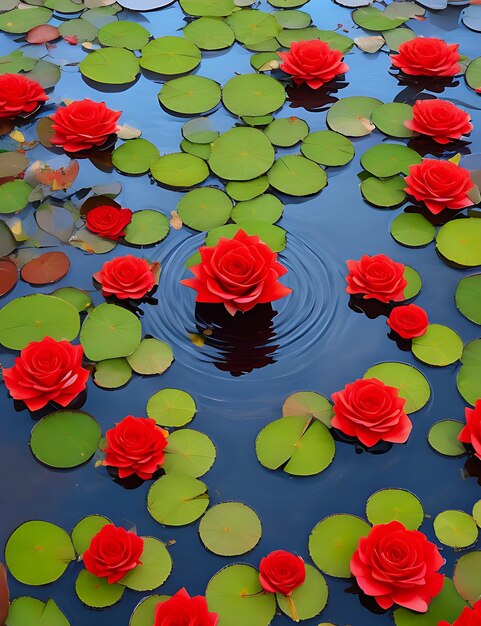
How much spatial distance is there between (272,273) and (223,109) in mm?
1229

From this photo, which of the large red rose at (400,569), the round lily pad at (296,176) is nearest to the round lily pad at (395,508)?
the large red rose at (400,569)

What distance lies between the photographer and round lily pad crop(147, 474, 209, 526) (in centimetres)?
215

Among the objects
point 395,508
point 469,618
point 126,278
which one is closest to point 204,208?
point 126,278

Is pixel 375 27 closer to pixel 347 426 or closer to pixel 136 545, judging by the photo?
pixel 347 426

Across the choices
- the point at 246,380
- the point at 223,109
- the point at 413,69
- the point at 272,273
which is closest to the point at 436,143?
the point at 413,69

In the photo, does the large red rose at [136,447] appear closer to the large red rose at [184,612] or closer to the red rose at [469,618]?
the large red rose at [184,612]

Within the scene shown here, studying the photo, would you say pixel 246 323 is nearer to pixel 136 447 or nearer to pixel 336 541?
pixel 136 447

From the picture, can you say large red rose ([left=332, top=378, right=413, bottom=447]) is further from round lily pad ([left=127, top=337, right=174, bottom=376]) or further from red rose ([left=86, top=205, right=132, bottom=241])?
red rose ([left=86, top=205, right=132, bottom=241])

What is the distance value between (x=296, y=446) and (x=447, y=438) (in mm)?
477

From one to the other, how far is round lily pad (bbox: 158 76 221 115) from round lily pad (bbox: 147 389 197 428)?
160 centimetres

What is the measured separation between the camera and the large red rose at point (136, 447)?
86.5 inches

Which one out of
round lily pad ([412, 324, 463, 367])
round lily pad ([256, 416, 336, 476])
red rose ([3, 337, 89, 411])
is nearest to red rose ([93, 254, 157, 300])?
red rose ([3, 337, 89, 411])

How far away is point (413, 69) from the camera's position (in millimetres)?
3746

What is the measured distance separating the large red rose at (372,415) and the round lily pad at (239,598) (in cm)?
53
